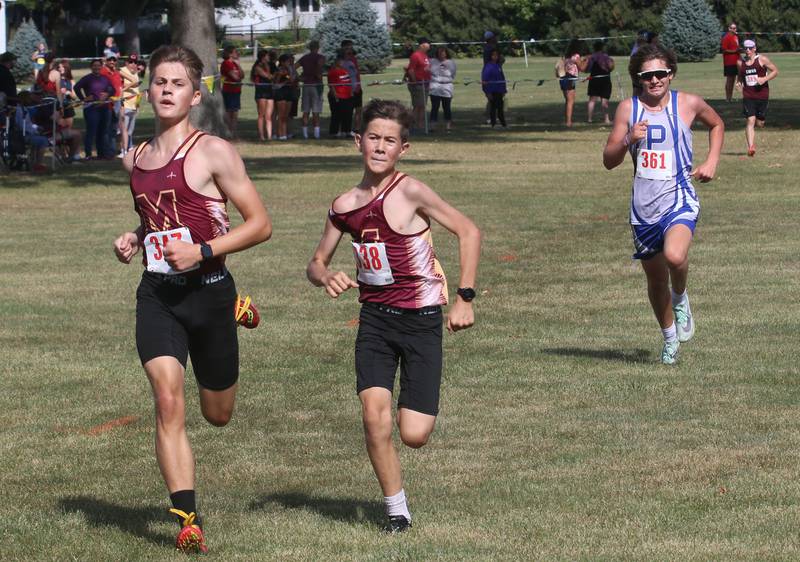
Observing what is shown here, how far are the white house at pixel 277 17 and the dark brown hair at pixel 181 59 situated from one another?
307 ft

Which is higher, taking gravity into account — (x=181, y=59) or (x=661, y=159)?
(x=181, y=59)

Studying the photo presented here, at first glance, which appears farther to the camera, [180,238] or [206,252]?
[180,238]

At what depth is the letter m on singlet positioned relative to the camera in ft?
20.9

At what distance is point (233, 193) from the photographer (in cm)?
639

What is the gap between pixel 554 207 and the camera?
21.6 metres

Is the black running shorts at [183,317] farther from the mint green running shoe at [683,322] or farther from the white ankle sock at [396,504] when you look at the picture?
the mint green running shoe at [683,322]

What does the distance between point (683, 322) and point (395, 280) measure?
16.2 ft

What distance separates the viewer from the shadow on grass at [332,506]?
690 cm

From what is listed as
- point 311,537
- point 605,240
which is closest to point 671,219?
point 311,537

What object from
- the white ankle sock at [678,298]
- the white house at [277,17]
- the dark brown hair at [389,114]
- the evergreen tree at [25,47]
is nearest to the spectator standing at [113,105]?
the white ankle sock at [678,298]

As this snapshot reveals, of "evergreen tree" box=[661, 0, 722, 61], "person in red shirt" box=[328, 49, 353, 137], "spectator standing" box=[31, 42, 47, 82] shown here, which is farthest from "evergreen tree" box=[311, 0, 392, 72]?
"person in red shirt" box=[328, 49, 353, 137]

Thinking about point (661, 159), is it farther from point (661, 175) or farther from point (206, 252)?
point (206, 252)

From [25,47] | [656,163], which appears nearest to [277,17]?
[25,47]

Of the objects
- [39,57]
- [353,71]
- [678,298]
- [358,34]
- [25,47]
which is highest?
[353,71]
